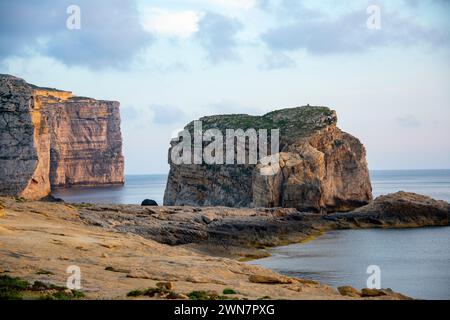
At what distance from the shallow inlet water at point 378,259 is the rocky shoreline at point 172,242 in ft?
10.6

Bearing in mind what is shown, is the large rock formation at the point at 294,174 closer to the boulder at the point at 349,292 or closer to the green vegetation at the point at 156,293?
the boulder at the point at 349,292

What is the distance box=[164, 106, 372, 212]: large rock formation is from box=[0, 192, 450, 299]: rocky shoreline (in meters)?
8.22

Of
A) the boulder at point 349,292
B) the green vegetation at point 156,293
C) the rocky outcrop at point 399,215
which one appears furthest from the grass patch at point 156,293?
the rocky outcrop at point 399,215

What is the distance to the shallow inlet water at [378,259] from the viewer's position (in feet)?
142

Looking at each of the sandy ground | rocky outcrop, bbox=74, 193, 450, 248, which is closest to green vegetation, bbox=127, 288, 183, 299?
the sandy ground

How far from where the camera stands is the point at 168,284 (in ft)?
95.3

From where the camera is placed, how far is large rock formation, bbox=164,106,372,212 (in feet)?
299

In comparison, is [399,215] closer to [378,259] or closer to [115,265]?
[378,259]

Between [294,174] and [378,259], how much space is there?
36.7m

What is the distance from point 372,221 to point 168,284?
5622 cm

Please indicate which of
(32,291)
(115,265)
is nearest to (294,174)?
(115,265)

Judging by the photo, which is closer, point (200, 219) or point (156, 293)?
point (156, 293)

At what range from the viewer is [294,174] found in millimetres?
91812
